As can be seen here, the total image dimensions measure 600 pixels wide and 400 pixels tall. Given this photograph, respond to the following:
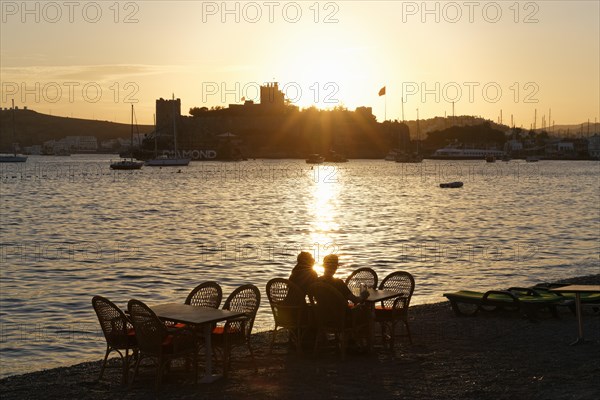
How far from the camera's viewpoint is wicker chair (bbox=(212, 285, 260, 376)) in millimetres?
8852

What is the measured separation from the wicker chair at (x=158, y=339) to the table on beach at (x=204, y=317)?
0.42 ft

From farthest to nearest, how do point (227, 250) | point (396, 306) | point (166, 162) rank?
1. point (166, 162)
2. point (227, 250)
3. point (396, 306)

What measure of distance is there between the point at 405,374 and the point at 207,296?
226 centimetres

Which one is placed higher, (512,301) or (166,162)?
(166,162)

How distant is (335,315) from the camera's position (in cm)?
943

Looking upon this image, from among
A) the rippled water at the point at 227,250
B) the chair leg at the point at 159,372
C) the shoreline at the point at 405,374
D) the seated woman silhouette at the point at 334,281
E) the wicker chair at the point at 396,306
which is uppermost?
the seated woman silhouette at the point at 334,281

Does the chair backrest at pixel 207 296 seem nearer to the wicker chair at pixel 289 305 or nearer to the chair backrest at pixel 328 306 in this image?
the wicker chair at pixel 289 305

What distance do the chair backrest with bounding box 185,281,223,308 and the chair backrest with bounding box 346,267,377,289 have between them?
6.19 feet

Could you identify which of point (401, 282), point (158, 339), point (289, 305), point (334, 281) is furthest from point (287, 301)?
point (158, 339)

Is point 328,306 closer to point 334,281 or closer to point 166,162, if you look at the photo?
point 334,281

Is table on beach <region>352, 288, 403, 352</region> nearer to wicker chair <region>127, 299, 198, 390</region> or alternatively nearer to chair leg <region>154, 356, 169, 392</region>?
Answer: wicker chair <region>127, 299, 198, 390</region>

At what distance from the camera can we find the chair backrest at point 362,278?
1067cm

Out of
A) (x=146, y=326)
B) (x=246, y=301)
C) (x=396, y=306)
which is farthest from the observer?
(x=396, y=306)

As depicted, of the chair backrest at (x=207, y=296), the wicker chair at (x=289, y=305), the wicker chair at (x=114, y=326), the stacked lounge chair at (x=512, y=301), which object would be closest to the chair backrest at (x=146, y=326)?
the wicker chair at (x=114, y=326)
